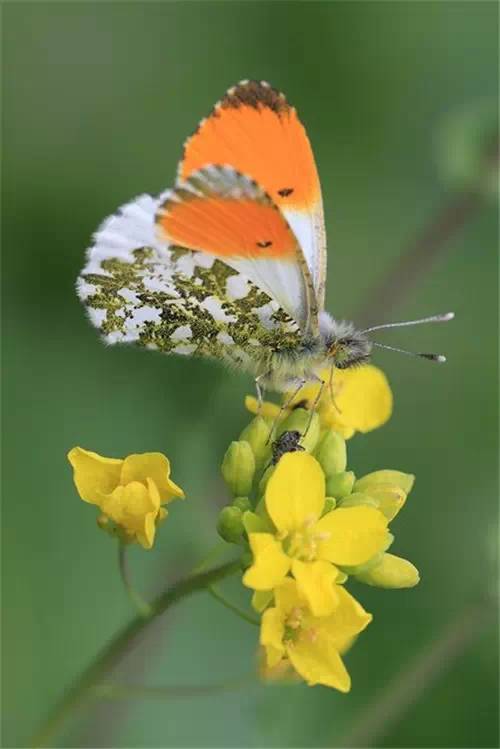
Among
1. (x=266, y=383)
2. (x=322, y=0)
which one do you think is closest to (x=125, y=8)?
(x=322, y=0)

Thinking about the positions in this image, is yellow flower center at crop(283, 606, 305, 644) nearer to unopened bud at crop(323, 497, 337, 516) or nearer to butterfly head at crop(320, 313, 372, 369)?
unopened bud at crop(323, 497, 337, 516)

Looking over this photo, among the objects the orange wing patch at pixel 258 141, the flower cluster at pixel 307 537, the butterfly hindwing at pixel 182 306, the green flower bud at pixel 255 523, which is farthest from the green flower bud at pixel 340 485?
the orange wing patch at pixel 258 141

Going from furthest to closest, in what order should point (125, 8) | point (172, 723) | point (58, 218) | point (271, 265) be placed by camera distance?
point (125, 8)
point (58, 218)
point (172, 723)
point (271, 265)

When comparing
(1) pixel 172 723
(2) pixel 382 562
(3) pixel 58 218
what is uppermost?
(3) pixel 58 218

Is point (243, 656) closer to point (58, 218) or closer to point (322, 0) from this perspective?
point (58, 218)

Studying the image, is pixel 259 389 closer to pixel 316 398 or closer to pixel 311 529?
pixel 316 398

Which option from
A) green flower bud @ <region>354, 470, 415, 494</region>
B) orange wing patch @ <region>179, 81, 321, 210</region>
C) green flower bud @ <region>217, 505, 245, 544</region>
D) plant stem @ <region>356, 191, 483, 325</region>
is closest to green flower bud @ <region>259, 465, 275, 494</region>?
green flower bud @ <region>217, 505, 245, 544</region>

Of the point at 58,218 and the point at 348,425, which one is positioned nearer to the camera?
the point at 348,425

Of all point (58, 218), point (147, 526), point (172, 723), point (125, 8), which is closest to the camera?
point (147, 526)
